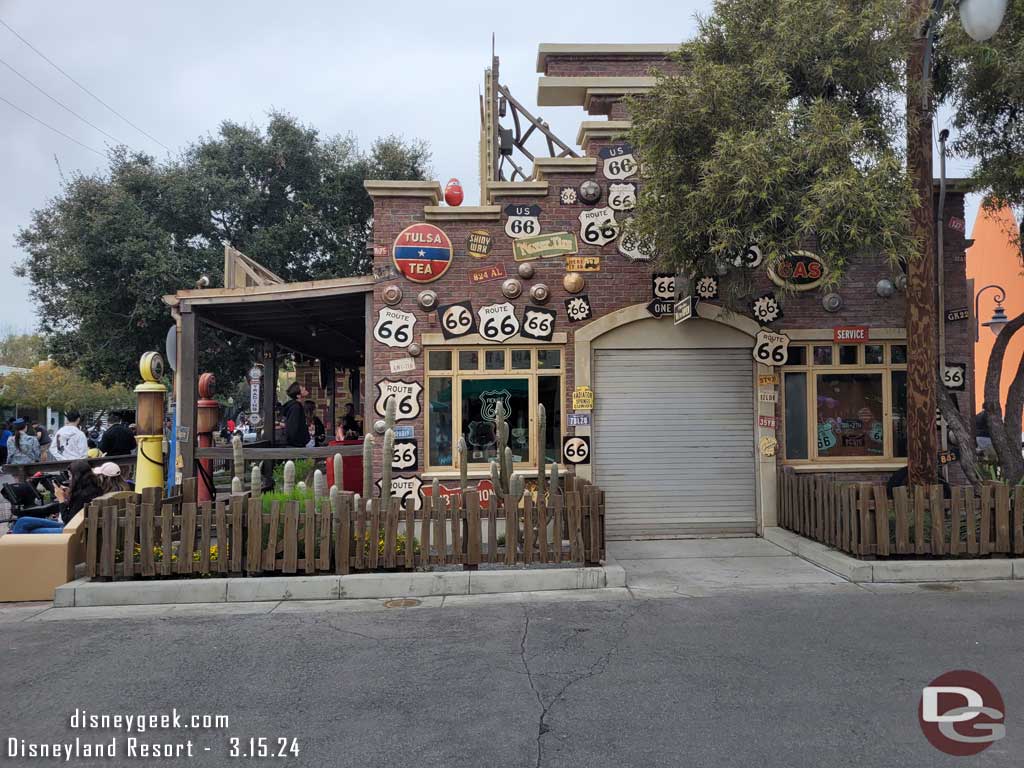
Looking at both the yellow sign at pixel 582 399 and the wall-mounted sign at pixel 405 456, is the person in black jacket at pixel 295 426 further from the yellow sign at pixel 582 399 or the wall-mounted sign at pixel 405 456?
the yellow sign at pixel 582 399

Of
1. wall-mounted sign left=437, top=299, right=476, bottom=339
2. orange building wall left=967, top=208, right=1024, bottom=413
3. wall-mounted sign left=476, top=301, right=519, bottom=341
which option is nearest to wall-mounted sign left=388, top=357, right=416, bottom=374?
wall-mounted sign left=437, top=299, right=476, bottom=339

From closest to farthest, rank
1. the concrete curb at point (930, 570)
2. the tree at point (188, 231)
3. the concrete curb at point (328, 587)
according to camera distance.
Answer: the concrete curb at point (328, 587) → the concrete curb at point (930, 570) → the tree at point (188, 231)

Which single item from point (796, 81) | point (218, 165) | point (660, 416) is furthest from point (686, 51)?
point (218, 165)

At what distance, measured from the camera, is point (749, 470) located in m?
10.5

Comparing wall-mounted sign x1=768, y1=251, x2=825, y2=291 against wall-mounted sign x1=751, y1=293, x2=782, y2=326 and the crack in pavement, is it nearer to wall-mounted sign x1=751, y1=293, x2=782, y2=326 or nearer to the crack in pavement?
wall-mounted sign x1=751, y1=293, x2=782, y2=326

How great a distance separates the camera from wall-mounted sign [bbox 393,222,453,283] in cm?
1021

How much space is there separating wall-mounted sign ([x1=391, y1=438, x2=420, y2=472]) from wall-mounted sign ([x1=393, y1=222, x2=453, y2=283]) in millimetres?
2317

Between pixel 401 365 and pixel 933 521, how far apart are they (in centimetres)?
685

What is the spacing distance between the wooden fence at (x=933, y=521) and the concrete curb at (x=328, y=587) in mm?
2990

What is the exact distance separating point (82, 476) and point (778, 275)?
9386 mm

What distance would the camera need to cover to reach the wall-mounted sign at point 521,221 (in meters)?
10.3

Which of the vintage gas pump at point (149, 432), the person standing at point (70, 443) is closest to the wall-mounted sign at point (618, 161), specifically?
the vintage gas pump at point (149, 432)

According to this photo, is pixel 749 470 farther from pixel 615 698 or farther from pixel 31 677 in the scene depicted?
pixel 31 677

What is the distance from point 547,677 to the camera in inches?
197
